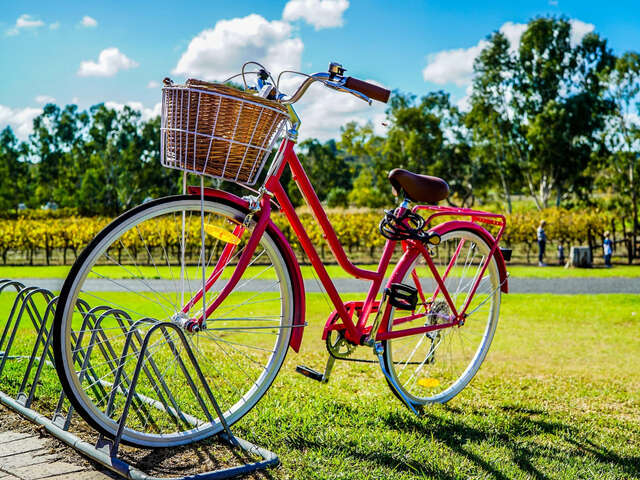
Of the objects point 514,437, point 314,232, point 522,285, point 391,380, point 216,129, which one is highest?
point 216,129

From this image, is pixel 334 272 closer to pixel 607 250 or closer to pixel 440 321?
pixel 607 250

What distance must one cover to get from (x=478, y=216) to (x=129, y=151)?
44488mm

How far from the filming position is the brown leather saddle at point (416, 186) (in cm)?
390

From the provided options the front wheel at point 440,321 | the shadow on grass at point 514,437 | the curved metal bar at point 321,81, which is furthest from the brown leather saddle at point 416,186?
the shadow on grass at point 514,437

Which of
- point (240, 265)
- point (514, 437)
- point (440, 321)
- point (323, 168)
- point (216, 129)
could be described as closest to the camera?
point (216, 129)

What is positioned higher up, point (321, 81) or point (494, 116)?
point (494, 116)

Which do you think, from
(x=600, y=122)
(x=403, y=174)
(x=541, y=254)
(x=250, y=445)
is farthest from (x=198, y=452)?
(x=600, y=122)

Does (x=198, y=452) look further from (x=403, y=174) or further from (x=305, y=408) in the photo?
(x=403, y=174)

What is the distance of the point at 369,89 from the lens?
11.3 feet

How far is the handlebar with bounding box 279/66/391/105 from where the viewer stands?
3342 millimetres

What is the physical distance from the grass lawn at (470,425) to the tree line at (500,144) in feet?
81.4

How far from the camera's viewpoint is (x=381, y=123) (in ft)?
12.4

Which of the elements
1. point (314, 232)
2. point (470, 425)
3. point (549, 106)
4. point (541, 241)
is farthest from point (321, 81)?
point (549, 106)

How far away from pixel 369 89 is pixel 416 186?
0.76 m
